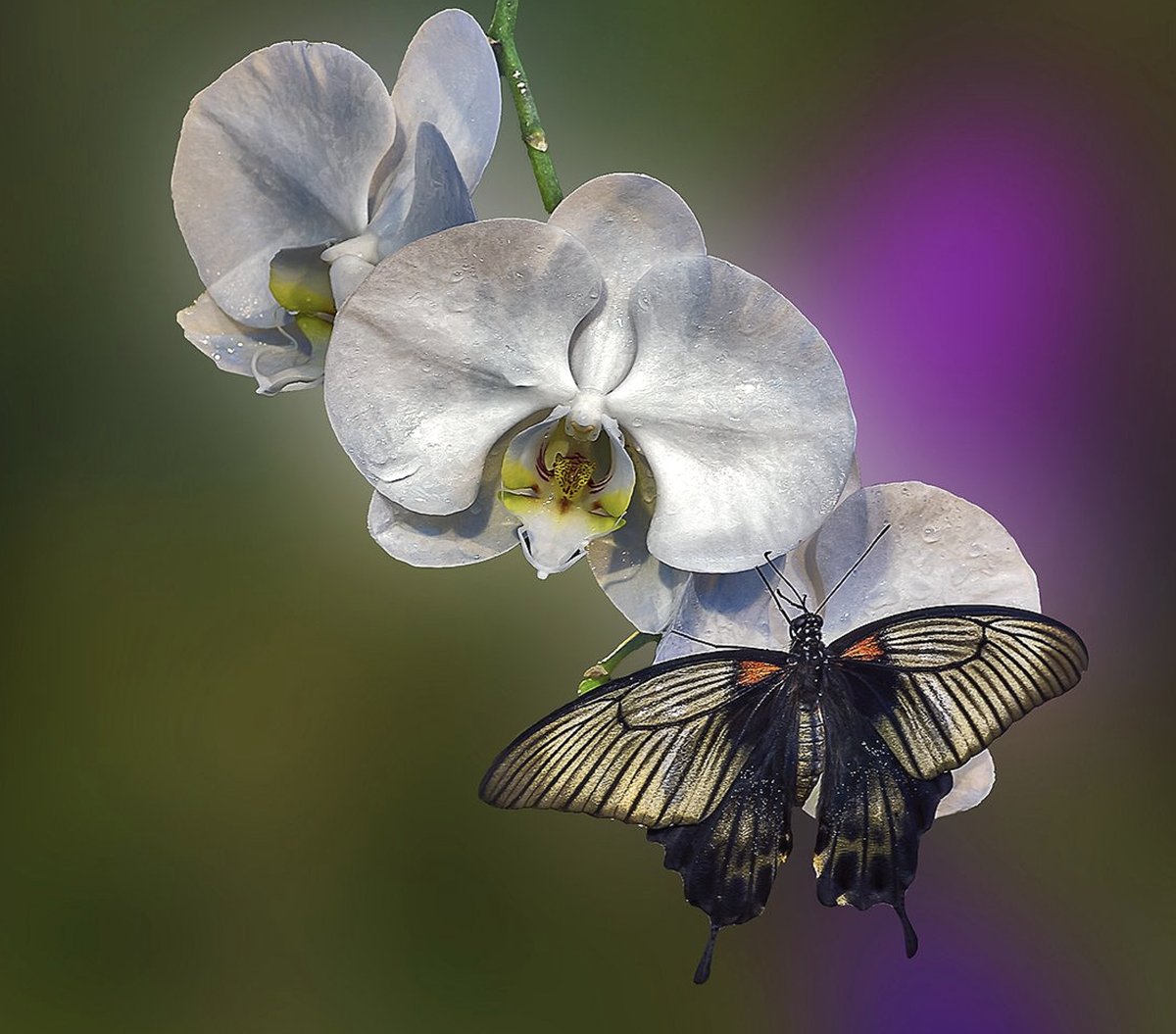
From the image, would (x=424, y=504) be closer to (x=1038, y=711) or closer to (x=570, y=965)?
(x=1038, y=711)

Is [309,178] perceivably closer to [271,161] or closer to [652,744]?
[271,161]

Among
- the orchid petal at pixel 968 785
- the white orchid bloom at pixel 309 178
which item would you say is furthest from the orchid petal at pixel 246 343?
the orchid petal at pixel 968 785

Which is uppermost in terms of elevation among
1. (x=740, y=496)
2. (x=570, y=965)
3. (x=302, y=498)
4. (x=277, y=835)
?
(x=740, y=496)

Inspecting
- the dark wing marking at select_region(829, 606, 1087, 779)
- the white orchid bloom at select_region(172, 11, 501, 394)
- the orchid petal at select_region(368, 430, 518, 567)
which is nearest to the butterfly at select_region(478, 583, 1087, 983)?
the dark wing marking at select_region(829, 606, 1087, 779)

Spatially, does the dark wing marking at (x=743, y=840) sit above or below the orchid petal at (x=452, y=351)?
below

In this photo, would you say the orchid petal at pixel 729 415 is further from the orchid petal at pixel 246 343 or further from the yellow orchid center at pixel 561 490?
the orchid petal at pixel 246 343

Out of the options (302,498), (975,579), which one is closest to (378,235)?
(975,579)
